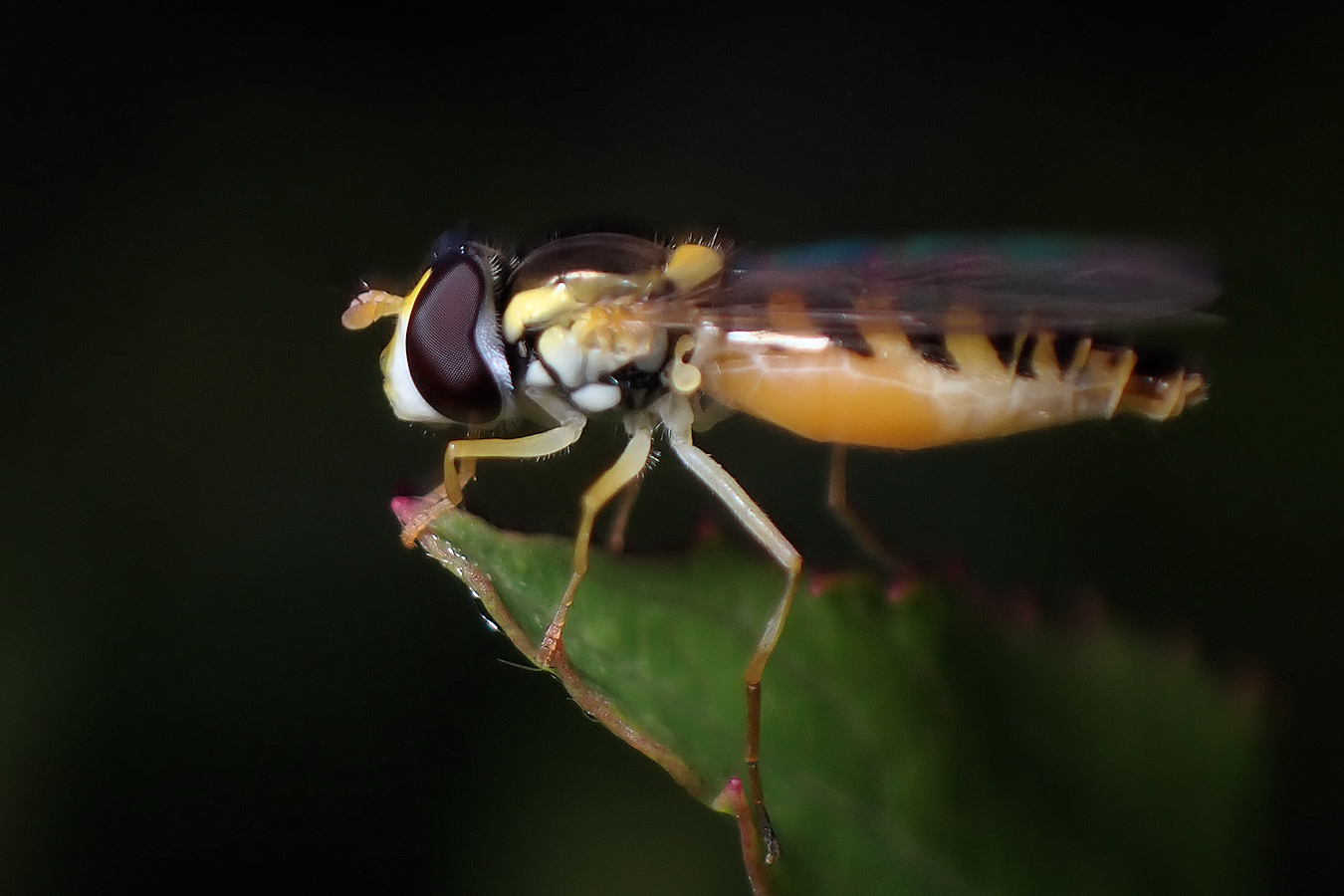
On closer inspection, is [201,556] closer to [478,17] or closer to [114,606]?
[114,606]

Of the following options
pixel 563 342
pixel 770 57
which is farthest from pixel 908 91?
pixel 563 342

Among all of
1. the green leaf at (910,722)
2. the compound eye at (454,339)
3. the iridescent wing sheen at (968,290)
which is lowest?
the green leaf at (910,722)

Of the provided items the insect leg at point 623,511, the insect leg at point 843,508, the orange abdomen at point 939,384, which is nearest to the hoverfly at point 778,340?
the orange abdomen at point 939,384

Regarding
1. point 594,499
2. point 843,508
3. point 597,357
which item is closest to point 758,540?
point 594,499

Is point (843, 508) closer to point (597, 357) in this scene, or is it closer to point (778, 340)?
point (778, 340)

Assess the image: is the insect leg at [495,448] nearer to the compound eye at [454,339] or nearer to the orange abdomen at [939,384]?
the compound eye at [454,339]

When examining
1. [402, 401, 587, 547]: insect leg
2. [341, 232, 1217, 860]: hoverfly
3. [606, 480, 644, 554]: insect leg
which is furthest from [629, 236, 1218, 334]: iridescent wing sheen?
[606, 480, 644, 554]: insect leg

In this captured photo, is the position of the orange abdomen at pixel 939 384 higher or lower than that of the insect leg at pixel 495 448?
higher
